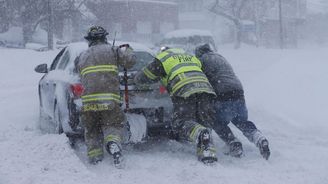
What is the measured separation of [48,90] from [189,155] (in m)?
2.57

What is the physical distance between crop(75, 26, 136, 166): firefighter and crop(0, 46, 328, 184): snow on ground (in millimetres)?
274

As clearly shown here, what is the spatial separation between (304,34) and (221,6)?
73.7 feet

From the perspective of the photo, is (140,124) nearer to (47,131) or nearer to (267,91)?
(47,131)

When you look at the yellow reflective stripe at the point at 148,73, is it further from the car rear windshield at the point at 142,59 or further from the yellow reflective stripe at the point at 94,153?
the yellow reflective stripe at the point at 94,153

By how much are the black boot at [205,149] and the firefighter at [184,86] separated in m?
0.05

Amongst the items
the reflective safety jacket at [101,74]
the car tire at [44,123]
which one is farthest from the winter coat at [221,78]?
the car tire at [44,123]

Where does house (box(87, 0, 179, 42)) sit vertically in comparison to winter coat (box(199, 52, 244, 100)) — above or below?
below

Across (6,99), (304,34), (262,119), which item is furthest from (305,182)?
(304,34)

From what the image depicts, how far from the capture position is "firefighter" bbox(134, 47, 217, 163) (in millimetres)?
6355

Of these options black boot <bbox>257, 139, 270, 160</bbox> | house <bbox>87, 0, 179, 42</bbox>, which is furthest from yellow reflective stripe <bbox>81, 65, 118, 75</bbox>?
house <bbox>87, 0, 179, 42</bbox>

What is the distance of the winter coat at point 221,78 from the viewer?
6.93 metres

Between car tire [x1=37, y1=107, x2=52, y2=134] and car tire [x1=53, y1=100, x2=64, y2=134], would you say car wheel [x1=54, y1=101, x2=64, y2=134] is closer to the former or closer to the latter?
car tire [x1=53, y1=100, x2=64, y2=134]

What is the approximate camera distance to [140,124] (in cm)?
658

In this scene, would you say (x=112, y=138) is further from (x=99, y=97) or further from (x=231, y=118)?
(x=231, y=118)
